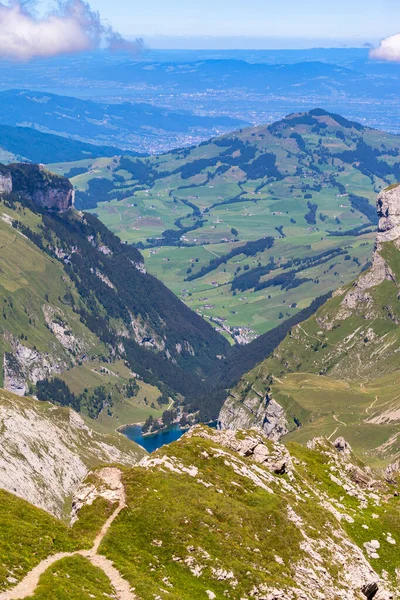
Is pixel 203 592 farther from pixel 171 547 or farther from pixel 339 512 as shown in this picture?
pixel 339 512

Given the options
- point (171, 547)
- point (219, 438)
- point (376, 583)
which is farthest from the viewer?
point (219, 438)

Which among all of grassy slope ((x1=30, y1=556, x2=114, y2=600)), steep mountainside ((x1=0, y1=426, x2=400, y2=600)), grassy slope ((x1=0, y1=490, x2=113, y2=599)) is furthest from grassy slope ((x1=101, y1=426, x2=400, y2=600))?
grassy slope ((x1=30, y1=556, x2=114, y2=600))

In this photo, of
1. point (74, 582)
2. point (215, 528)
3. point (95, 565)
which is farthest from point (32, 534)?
point (215, 528)

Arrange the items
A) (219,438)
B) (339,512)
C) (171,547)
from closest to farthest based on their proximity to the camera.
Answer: (171,547) < (339,512) < (219,438)

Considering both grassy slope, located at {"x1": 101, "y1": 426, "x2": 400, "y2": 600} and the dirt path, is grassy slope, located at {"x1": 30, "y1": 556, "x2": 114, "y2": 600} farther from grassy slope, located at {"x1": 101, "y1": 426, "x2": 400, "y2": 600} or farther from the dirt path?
grassy slope, located at {"x1": 101, "y1": 426, "x2": 400, "y2": 600}

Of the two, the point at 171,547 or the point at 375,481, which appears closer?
→ the point at 171,547

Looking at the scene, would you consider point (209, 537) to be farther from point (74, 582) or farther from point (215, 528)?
point (74, 582)

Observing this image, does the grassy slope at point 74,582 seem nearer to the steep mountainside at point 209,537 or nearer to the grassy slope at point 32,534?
the steep mountainside at point 209,537

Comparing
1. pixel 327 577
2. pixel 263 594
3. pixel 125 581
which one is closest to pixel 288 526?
pixel 327 577
